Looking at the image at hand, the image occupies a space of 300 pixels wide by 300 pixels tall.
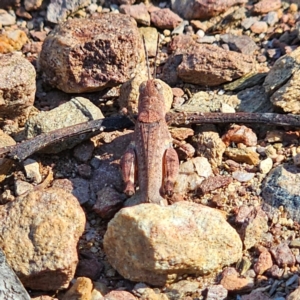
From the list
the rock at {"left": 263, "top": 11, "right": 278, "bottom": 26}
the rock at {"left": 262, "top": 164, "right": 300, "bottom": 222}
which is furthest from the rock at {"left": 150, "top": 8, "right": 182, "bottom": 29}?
the rock at {"left": 262, "top": 164, "right": 300, "bottom": 222}

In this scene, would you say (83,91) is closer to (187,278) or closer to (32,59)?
(32,59)

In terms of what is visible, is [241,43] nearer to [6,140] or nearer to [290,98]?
[290,98]

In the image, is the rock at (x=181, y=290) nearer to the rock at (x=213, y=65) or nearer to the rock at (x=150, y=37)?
the rock at (x=213, y=65)

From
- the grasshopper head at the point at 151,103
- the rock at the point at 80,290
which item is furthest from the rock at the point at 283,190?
the rock at the point at 80,290

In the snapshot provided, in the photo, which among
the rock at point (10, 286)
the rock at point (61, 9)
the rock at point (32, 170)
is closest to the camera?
the rock at point (10, 286)

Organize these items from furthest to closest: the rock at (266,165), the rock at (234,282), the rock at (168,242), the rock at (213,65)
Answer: the rock at (213,65)
the rock at (266,165)
the rock at (234,282)
the rock at (168,242)

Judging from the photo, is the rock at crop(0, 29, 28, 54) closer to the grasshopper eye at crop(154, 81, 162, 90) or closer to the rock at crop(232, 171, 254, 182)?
the grasshopper eye at crop(154, 81, 162, 90)

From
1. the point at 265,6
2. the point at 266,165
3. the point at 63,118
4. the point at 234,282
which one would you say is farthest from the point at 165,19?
the point at 234,282
